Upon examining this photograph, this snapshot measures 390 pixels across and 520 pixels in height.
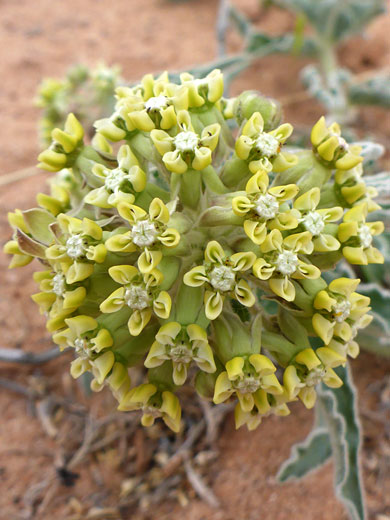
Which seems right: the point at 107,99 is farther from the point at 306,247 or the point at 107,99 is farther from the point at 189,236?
the point at 306,247

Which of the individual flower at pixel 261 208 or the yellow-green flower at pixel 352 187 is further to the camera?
the yellow-green flower at pixel 352 187

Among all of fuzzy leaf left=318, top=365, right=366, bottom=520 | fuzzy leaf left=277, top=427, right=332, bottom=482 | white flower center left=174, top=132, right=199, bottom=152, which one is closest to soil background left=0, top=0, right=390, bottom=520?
fuzzy leaf left=277, top=427, right=332, bottom=482

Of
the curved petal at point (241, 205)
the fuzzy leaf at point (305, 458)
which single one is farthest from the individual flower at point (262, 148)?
the fuzzy leaf at point (305, 458)

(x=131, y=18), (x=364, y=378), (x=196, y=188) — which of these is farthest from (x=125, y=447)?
(x=131, y=18)

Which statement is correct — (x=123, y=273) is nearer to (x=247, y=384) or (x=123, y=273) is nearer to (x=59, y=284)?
(x=59, y=284)

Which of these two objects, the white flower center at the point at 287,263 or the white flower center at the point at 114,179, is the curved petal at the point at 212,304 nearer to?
the white flower center at the point at 287,263

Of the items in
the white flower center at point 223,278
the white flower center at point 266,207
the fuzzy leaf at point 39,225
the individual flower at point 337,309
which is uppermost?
the white flower center at point 266,207

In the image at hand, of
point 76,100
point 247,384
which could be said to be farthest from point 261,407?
point 76,100

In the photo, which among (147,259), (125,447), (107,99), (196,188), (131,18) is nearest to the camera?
(147,259)
